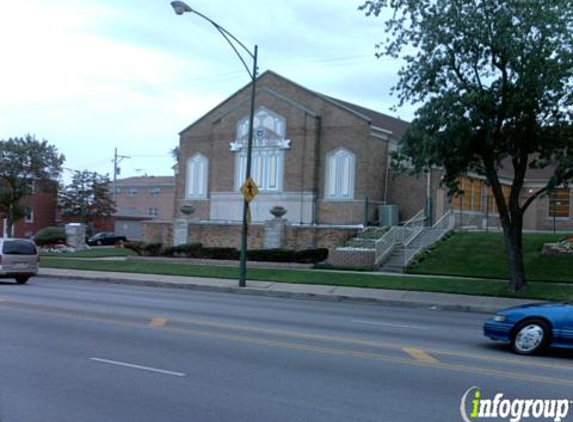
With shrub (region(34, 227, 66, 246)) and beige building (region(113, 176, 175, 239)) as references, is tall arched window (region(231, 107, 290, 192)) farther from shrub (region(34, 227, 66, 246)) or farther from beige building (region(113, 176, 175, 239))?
beige building (region(113, 176, 175, 239))

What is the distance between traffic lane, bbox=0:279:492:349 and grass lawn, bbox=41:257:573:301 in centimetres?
354

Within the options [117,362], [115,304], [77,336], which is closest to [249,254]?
[115,304]

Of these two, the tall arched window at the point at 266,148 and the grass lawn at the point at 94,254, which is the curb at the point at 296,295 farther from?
the tall arched window at the point at 266,148

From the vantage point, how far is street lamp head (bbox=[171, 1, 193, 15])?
22.3 metres

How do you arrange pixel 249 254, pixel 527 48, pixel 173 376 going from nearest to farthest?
pixel 173 376 < pixel 527 48 < pixel 249 254

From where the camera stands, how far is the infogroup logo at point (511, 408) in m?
6.98

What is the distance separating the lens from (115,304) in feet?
57.0

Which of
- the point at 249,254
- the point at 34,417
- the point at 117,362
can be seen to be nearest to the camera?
the point at 34,417

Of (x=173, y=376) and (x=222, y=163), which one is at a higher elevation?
(x=222, y=163)

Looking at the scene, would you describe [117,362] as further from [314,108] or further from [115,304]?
[314,108]

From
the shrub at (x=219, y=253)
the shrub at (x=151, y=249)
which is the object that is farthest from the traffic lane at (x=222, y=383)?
the shrub at (x=151, y=249)

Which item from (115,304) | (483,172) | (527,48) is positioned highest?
(527,48)

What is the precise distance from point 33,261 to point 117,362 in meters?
17.7

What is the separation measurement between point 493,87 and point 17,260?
55.7 feet
